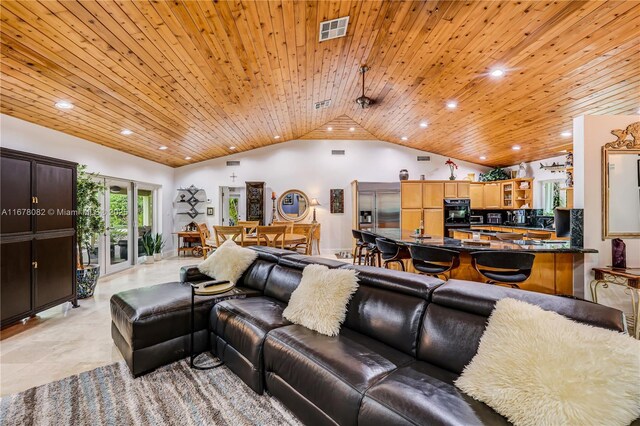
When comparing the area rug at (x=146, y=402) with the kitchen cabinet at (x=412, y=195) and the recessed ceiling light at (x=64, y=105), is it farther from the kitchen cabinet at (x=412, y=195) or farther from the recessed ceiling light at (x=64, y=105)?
the kitchen cabinet at (x=412, y=195)

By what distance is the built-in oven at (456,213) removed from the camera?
23.1ft

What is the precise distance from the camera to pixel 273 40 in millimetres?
3225

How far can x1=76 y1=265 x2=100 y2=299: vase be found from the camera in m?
4.31

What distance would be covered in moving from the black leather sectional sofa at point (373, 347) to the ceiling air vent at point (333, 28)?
2531 millimetres

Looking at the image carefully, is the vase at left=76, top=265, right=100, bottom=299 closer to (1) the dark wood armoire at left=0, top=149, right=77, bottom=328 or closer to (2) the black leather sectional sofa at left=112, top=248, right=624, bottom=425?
(1) the dark wood armoire at left=0, top=149, right=77, bottom=328

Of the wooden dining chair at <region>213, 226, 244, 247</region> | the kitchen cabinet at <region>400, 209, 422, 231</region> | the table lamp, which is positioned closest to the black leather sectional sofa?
the wooden dining chair at <region>213, 226, 244, 247</region>

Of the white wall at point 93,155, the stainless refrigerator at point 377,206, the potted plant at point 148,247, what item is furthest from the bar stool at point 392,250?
the potted plant at point 148,247

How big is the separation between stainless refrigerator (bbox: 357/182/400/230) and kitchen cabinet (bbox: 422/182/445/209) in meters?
1.27

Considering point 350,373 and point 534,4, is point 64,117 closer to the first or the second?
point 350,373

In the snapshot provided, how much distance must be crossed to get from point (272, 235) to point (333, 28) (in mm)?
3750

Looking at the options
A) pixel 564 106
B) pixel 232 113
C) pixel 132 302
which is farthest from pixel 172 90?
pixel 564 106

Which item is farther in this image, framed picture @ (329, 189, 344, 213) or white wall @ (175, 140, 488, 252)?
framed picture @ (329, 189, 344, 213)

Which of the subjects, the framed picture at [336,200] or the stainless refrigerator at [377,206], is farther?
the framed picture at [336,200]

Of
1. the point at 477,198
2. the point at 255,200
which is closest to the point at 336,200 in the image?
the point at 255,200
